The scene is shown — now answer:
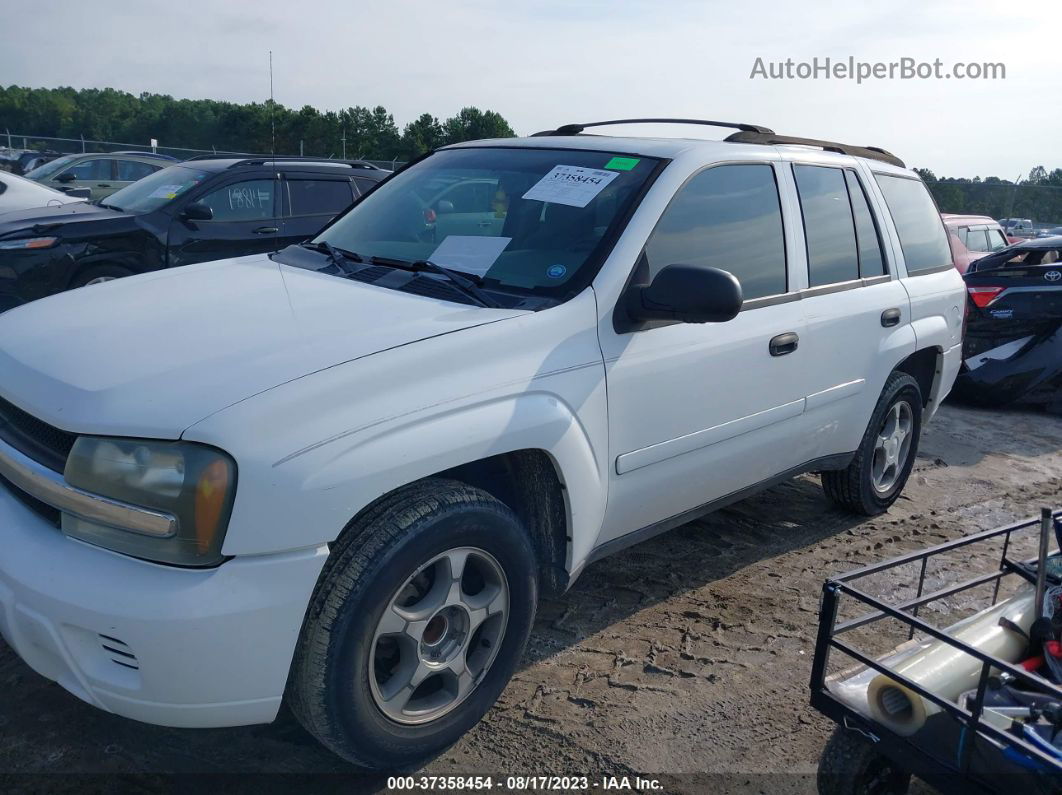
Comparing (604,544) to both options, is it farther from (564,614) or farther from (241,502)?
(241,502)

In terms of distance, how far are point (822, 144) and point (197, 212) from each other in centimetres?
529

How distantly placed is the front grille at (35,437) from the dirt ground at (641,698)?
2.86 ft

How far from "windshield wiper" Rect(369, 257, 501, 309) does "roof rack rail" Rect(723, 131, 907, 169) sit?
1438 mm

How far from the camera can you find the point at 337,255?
3.49 meters

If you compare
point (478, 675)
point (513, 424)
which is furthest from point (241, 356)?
point (478, 675)

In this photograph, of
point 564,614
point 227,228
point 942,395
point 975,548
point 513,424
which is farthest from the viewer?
point 227,228

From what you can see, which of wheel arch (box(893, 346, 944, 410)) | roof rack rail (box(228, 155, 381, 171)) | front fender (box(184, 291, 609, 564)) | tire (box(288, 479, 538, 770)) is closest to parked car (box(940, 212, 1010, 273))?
roof rack rail (box(228, 155, 381, 171))

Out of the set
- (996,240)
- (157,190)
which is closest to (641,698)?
(157,190)

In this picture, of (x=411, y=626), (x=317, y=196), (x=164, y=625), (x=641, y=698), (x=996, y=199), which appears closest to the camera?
(x=164, y=625)

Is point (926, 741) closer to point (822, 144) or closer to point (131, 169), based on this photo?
point (822, 144)

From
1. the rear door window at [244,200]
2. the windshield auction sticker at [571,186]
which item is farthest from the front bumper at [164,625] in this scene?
the rear door window at [244,200]

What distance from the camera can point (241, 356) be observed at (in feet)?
7.91

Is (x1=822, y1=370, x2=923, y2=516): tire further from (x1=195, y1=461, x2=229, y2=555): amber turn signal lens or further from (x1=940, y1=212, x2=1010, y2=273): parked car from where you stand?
(x1=940, y1=212, x2=1010, y2=273): parked car

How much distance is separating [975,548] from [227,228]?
6.33 metres
